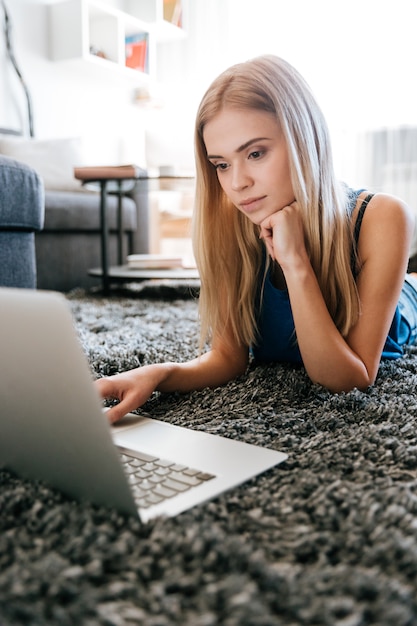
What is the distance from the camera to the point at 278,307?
106 cm

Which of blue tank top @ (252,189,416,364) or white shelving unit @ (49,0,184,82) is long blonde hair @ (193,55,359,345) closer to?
blue tank top @ (252,189,416,364)

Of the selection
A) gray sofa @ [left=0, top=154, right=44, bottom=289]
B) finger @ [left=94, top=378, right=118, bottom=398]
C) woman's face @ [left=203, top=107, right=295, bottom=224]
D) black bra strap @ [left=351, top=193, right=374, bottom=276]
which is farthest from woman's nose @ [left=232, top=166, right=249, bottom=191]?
gray sofa @ [left=0, top=154, right=44, bottom=289]

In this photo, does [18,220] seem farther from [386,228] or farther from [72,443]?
[72,443]

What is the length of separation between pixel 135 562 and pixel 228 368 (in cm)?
61

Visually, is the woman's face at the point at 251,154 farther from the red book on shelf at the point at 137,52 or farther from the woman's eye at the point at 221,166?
the red book on shelf at the point at 137,52

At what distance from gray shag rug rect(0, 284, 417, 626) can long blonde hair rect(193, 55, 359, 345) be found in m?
0.28

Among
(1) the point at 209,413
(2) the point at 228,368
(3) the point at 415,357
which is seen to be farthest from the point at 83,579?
(3) the point at 415,357

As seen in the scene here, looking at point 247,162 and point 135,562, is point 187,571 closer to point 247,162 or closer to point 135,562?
point 135,562

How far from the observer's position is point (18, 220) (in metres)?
1.48

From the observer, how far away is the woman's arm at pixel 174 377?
2.60ft

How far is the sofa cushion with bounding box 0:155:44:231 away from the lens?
1.43m

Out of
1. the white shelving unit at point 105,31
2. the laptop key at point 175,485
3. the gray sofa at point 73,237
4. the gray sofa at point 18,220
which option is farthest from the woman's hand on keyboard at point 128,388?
the white shelving unit at point 105,31

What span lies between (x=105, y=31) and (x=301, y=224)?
10.1ft

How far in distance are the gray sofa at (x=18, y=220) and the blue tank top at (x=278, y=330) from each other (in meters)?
0.69
